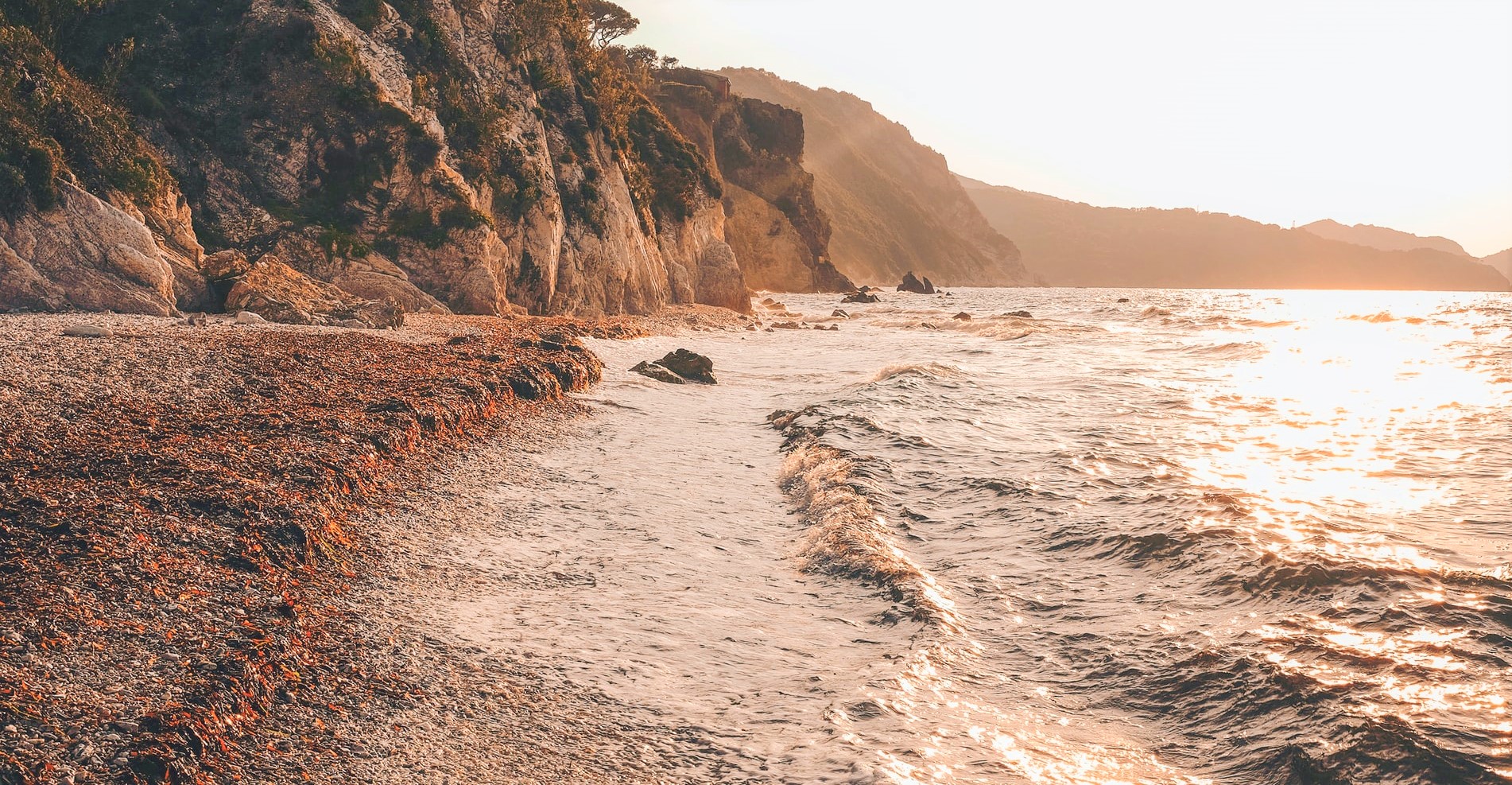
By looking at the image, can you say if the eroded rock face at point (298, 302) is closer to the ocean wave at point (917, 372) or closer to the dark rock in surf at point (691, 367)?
the dark rock in surf at point (691, 367)

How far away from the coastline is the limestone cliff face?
8295cm

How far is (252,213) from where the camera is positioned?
2444 cm

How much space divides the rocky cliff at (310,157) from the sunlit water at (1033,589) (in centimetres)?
1179

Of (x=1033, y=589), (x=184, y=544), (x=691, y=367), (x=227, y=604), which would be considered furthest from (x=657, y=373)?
(x=227, y=604)

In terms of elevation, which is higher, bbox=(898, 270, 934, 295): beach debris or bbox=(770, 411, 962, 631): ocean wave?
bbox=(898, 270, 934, 295): beach debris

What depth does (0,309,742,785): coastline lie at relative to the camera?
4.87 meters

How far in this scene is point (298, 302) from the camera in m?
20.3

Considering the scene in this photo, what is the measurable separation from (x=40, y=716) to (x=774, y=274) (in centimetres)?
9976

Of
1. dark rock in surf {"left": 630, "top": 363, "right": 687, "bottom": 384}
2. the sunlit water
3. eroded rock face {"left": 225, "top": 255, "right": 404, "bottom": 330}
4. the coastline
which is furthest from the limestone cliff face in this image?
the coastline

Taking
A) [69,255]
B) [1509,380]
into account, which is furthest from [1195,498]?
[69,255]

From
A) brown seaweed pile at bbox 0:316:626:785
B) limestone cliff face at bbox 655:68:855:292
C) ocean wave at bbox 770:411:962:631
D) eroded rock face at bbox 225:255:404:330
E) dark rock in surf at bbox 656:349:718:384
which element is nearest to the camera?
brown seaweed pile at bbox 0:316:626:785

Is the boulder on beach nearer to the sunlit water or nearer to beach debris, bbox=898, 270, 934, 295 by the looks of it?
the sunlit water

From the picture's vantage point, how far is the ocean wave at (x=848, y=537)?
27.2 ft

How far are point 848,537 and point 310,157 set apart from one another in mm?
24223
